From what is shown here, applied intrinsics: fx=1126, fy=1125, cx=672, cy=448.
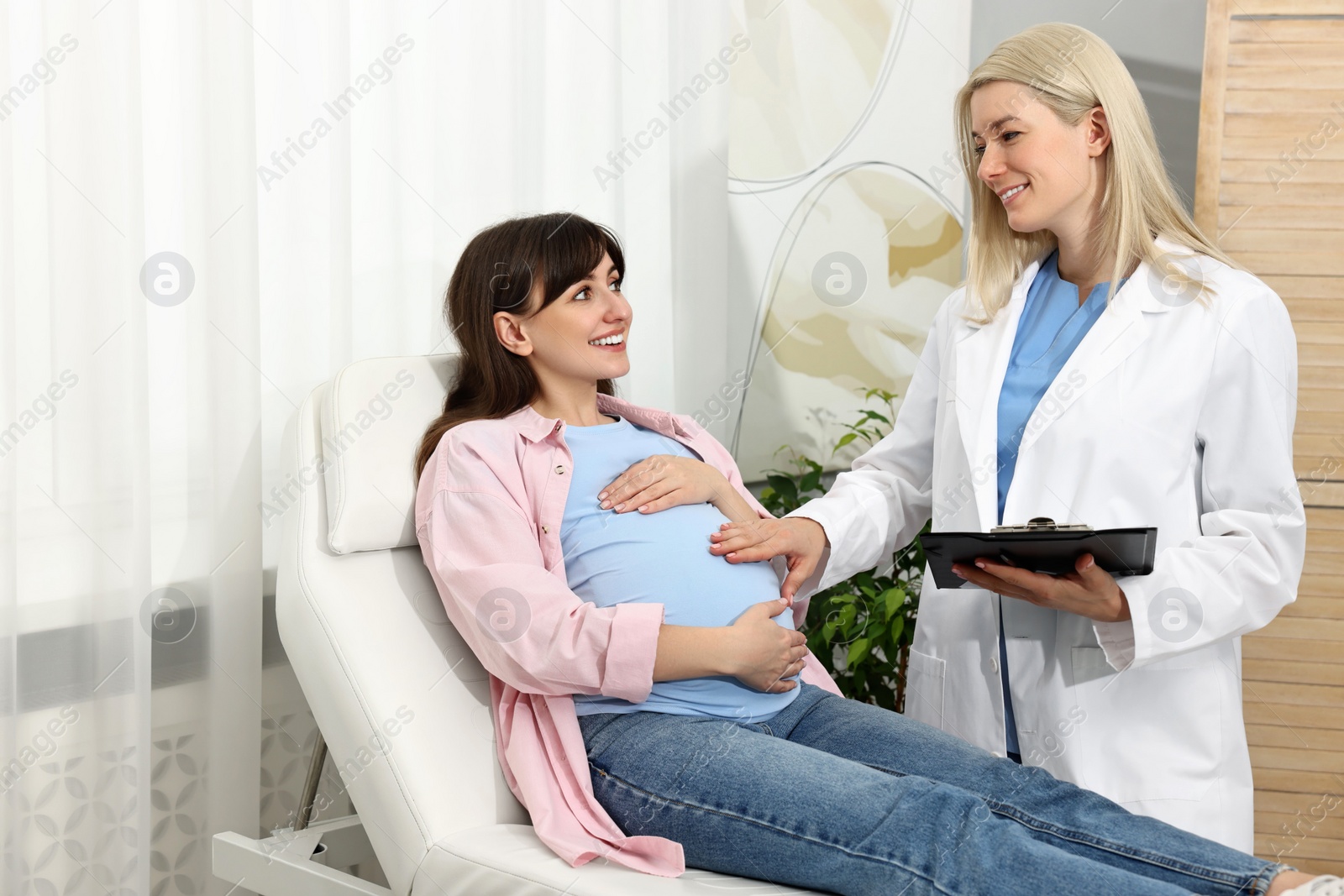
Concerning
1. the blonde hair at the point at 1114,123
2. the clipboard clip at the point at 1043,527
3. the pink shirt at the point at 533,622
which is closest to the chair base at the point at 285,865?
the pink shirt at the point at 533,622

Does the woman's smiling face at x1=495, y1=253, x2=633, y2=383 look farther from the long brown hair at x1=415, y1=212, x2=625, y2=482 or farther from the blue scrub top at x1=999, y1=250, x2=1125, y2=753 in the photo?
the blue scrub top at x1=999, y1=250, x2=1125, y2=753

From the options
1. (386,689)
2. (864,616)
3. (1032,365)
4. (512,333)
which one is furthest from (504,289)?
(864,616)

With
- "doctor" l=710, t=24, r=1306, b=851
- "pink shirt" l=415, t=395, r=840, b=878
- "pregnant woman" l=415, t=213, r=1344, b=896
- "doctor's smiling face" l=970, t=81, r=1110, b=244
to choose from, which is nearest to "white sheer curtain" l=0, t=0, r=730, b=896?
"pregnant woman" l=415, t=213, r=1344, b=896

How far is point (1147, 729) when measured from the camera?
4.58 ft

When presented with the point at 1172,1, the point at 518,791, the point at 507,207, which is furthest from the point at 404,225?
the point at 1172,1

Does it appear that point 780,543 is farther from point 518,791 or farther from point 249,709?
point 249,709

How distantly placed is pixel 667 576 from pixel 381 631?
365mm

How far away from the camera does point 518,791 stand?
1.39 m

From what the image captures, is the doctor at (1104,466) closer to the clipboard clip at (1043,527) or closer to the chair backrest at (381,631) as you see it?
the clipboard clip at (1043,527)

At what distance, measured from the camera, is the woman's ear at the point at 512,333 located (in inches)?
63.3

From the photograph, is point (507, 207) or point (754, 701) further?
point (507, 207)

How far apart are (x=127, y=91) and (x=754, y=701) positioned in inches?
45.5

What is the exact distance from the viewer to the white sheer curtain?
4.79ft

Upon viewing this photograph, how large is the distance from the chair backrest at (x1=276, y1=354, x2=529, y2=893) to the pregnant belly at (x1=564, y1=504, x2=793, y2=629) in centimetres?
21
